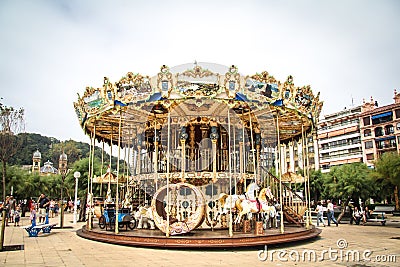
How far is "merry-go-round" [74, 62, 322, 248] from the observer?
1148 centimetres

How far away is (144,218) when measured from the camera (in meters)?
13.9

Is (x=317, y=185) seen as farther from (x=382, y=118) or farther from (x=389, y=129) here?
(x=382, y=118)

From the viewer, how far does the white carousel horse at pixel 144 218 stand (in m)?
13.6

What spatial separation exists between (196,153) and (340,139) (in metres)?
57.2

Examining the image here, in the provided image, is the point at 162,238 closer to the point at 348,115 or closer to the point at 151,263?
the point at 151,263

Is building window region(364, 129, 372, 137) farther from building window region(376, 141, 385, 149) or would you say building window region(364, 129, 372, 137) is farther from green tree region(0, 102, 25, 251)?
green tree region(0, 102, 25, 251)

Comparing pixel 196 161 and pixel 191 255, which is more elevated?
pixel 196 161

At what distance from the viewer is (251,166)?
1756cm

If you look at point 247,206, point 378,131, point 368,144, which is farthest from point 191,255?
point 368,144

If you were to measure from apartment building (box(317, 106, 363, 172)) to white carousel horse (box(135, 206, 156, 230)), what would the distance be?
56.1m

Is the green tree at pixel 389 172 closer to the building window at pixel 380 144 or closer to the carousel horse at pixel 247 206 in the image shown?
the carousel horse at pixel 247 206

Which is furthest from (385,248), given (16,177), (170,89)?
(16,177)

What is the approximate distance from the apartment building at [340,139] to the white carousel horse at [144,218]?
56.1 metres

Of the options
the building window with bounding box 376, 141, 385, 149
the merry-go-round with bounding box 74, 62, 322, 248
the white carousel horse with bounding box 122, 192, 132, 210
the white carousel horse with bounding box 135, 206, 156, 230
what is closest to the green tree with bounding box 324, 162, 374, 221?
the merry-go-round with bounding box 74, 62, 322, 248
